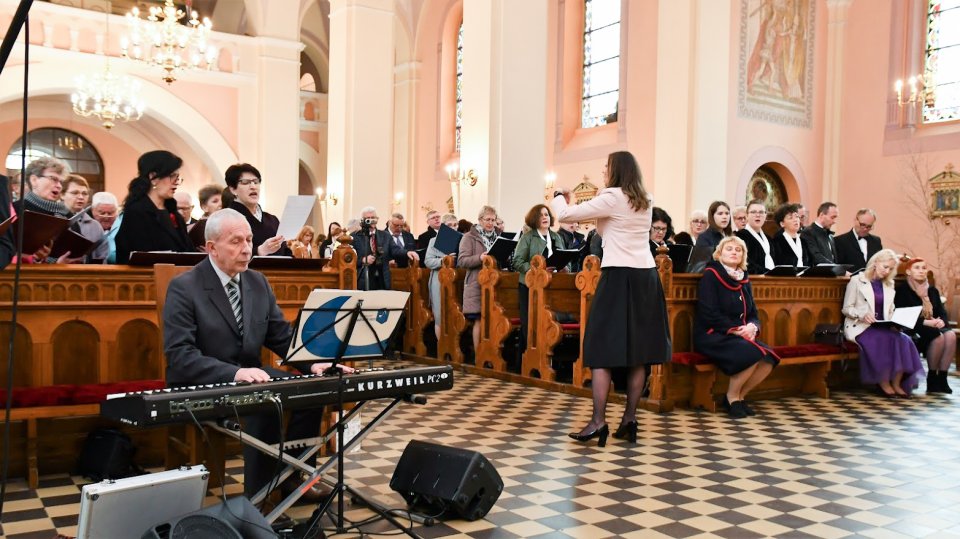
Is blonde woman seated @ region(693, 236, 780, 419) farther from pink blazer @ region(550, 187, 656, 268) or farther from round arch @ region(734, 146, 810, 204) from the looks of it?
round arch @ region(734, 146, 810, 204)

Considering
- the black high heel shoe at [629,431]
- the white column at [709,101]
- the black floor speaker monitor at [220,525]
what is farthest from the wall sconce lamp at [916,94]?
the black floor speaker monitor at [220,525]

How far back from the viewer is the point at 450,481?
11.4 feet

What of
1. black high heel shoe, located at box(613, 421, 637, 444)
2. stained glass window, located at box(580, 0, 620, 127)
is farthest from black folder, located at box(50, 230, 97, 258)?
stained glass window, located at box(580, 0, 620, 127)

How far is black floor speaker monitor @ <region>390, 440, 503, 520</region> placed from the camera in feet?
11.3

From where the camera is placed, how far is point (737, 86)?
14023 millimetres

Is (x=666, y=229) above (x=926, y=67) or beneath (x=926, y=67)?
beneath

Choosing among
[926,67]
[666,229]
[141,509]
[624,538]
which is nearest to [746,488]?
[624,538]

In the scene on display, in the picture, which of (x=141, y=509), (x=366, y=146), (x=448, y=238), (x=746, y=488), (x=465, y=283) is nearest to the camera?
(x=141, y=509)

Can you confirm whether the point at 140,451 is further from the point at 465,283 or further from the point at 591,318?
the point at 465,283

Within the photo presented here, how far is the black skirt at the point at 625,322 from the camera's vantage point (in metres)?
4.89

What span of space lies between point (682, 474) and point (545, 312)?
3.00 meters

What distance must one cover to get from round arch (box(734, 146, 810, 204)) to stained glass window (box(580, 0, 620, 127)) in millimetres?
2860

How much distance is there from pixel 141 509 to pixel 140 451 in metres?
1.82

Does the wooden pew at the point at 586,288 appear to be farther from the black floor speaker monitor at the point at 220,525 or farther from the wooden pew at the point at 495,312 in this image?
the black floor speaker monitor at the point at 220,525
